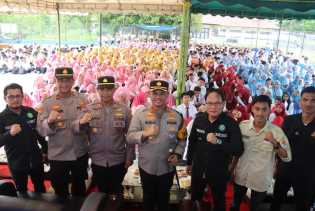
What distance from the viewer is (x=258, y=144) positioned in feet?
9.63

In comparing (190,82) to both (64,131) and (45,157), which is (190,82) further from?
(64,131)

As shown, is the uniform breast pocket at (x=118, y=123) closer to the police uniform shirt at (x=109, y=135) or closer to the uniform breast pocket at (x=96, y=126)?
the police uniform shirt at (x=109, y=135)

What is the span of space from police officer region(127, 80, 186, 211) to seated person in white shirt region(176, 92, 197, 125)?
219cm

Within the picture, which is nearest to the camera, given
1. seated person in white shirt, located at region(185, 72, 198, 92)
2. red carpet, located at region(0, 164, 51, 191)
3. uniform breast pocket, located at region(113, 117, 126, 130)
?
uniform breast pocket, located at region(113, 117, 126, 130)

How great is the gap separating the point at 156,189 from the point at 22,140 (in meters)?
1.42

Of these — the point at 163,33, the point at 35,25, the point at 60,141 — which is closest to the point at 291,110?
the point at 60,141

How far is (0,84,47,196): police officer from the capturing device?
3.14 metres

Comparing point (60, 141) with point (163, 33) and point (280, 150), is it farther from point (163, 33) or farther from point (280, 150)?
point (163, 33)

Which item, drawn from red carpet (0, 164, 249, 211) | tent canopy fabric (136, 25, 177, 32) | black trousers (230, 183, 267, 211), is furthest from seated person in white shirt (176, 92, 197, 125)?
tent canopy fabric (136, 25, 177, 32)

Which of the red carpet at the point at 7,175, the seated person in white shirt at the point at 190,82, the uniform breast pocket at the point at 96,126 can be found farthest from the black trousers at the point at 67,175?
the seated person in white shirt at the point at 190,82

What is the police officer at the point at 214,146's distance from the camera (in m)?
2.85

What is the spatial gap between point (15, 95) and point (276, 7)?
3.06 m

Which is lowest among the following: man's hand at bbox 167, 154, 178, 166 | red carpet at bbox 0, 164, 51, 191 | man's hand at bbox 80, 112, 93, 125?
red carpet at bbox 0, 164, 51, 191

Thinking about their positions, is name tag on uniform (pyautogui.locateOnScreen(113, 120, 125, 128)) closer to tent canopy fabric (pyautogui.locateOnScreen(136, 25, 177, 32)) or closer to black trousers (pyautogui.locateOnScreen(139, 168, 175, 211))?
black trousers (pyautogui.locateOnScreen(139, 168, 175, 211))
